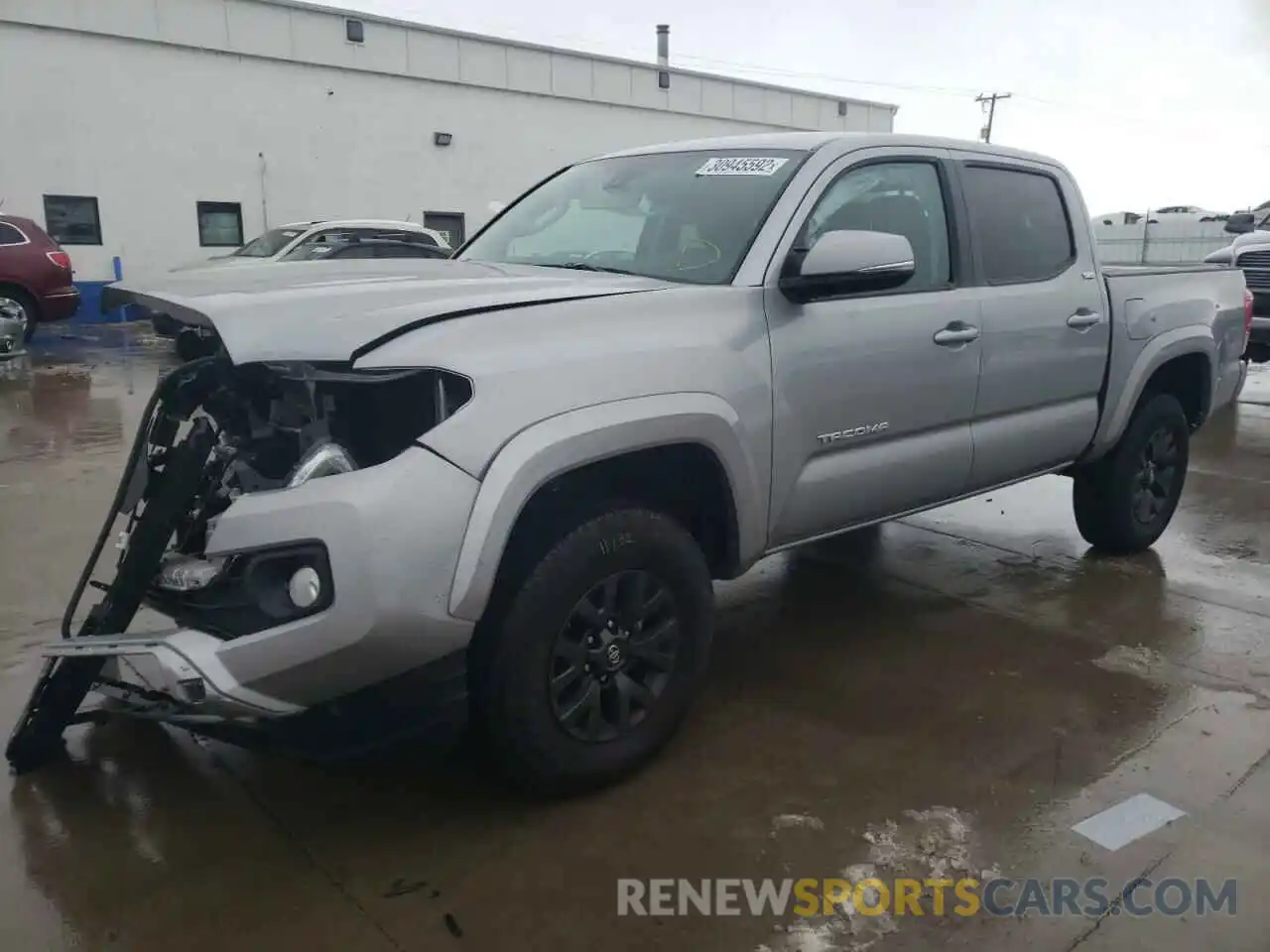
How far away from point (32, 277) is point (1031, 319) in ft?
43.2

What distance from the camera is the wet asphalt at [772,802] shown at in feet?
7.73

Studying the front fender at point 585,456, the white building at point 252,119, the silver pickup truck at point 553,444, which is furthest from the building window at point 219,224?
the front fender at point 585,456

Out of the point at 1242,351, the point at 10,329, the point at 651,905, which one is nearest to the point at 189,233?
the point at 10,329

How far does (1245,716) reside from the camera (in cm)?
341

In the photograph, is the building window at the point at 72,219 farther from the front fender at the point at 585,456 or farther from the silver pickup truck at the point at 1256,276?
the front fender at the point at 585,456

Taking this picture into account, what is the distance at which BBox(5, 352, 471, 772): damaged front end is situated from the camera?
7.60ft

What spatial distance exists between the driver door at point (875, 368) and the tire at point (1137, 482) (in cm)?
145

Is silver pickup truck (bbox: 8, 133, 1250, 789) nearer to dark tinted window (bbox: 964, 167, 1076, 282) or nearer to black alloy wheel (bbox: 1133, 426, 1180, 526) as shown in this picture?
dark tinted window (bbox: 964, 167, 1076, 282)

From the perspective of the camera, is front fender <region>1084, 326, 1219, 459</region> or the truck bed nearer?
front fender <region>1084, 326, 1219, 459</region>

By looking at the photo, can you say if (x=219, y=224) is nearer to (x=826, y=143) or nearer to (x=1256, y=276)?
(x=1256, y=276)

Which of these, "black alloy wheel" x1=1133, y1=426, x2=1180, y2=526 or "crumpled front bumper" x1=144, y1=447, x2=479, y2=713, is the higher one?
"crumpled front bumper" x1=144, y1=447, x2=479, y2=713

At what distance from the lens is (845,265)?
3025 millimetres

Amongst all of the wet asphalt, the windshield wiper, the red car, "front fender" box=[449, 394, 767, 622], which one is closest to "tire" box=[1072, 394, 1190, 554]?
the wet asphalt

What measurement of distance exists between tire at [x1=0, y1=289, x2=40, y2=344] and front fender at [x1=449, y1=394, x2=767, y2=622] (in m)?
13.3
